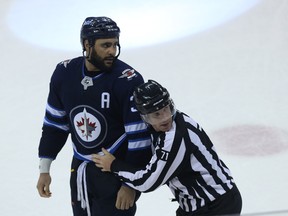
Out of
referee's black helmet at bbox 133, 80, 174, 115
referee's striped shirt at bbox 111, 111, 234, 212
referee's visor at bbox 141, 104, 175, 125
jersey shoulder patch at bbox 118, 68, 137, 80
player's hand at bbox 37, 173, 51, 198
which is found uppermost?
jersey shoulder patch at bbox 118, 68, 137, 80

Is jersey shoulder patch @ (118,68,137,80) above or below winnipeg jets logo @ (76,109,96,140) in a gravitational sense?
above

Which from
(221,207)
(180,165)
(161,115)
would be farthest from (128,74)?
(221,207)

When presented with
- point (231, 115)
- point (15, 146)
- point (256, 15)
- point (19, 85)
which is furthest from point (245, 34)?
point (15, 146)

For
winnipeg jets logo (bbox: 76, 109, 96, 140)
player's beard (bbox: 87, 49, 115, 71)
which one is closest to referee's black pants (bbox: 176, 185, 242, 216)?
winnipeg jets logo (bbox: 76, 109, 96, 140)

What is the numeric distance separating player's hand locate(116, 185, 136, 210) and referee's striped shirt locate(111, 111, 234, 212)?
0.28ft

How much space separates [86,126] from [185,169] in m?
0.39

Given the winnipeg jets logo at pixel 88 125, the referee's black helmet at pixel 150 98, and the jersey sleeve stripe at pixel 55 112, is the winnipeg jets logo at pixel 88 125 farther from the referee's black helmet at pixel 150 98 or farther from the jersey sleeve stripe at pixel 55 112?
the referee's black helmet at pixel 150 98

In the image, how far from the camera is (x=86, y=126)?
197cm

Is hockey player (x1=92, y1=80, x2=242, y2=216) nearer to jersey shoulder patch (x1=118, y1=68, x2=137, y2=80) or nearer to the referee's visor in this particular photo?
the referee's visor

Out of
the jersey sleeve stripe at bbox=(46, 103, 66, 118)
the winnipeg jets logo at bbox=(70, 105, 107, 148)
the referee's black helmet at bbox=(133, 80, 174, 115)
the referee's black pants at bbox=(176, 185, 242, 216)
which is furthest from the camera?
the jersey sleeve stripe at bbox=(46, 103, 66, 118)

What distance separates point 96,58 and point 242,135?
1.57m

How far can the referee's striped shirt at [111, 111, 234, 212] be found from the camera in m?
1.74

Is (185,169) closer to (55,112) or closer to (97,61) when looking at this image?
(97,61)

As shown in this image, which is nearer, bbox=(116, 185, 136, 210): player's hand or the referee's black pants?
the referee's black pants
